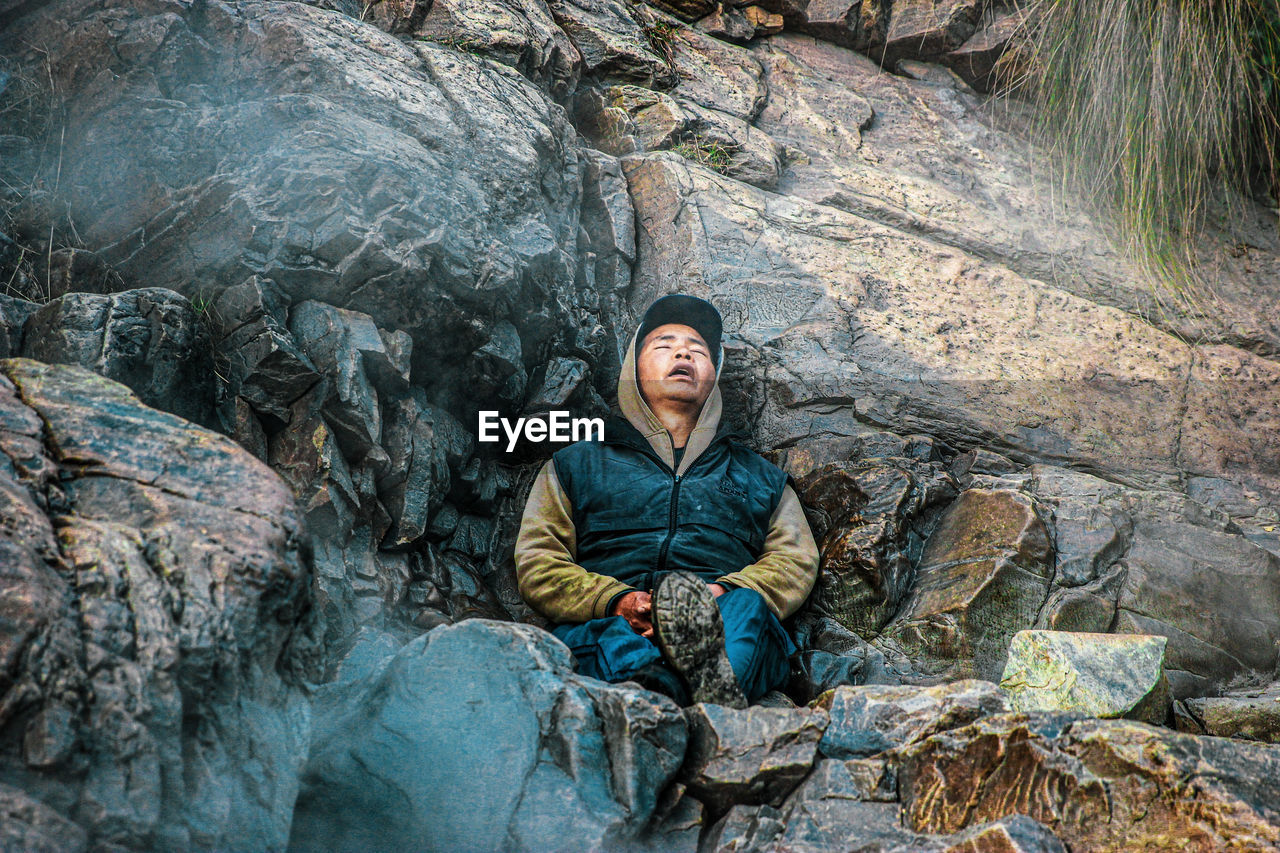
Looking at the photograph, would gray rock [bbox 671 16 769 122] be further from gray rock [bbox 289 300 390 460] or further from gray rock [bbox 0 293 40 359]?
gray rock [bbox 0 293 40 359]

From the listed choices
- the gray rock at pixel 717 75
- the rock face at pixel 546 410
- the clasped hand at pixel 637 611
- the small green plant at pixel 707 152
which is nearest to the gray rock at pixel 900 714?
the rock face at pixel 546 410

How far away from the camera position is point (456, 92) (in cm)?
498

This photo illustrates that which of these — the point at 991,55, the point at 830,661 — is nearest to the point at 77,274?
the point at 830,661

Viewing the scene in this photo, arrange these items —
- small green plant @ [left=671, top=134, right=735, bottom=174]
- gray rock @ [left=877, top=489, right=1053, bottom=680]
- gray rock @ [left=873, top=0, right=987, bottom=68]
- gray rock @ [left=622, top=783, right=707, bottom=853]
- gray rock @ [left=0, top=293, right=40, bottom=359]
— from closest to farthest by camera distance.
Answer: gray rock @ [left=622, top=783, right=707, bottom=853], gray rock @ [left=0, top=293, right=40, bottom=359], gray rock @ [left=877, top=489, right=1053, bottom=680], small green plant @ [left=671, top=134, right=735, bottom=174], gray rock @ [left=873, top=0, right=987, bottom=68]

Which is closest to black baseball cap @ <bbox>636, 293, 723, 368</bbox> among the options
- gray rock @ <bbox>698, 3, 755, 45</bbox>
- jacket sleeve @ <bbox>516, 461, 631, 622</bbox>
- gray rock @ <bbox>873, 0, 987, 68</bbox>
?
jacket sleeve @ <bbox>516, 461, 631, 622</bbox>

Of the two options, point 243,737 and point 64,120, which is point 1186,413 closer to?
point 243,737

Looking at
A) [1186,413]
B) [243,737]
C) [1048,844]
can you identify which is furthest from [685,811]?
[1186,413]

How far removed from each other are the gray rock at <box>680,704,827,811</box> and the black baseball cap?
2259 millimetres

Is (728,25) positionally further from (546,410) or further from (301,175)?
(301,175)

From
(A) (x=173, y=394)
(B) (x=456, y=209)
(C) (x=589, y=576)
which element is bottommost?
(C) (x=589, y=576)

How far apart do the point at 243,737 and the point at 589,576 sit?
5.73 feet

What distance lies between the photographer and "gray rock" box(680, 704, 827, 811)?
2721 mm

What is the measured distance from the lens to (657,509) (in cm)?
414

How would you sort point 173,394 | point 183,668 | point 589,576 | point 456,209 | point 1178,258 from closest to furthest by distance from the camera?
point 183,668, point 173,394, point 589,576, point 456,209, point 1178,258
